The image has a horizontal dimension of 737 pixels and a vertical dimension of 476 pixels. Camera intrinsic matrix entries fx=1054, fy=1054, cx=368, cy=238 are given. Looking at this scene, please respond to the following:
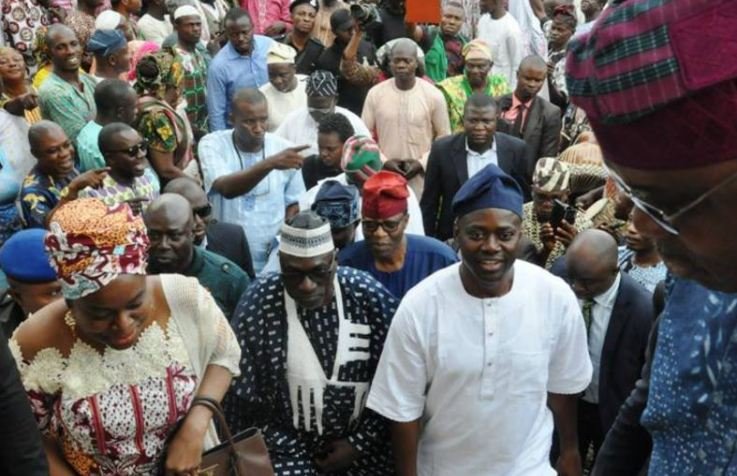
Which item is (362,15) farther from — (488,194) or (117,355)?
(117,355)

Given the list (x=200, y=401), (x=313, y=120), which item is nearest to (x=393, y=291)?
(x=200, y=401)

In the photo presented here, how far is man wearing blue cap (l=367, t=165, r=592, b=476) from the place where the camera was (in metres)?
3.70

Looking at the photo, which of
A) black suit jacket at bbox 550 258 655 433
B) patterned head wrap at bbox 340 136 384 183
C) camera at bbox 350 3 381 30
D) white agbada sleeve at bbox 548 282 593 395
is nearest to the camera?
white agbada sleeve at bbox 548 282 593 395

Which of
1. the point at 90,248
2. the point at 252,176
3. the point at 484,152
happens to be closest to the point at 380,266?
the point at 252,176

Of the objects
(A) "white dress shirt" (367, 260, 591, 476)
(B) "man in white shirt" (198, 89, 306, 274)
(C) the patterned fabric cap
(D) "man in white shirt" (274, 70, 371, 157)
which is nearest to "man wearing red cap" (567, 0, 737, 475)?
(C) the patterned fabric cap

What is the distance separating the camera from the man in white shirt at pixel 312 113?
741 centimetres

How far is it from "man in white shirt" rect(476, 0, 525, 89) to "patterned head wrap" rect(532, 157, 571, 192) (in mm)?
4976

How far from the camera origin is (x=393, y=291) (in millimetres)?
4773

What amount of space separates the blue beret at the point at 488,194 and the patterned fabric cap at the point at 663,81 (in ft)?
8.79

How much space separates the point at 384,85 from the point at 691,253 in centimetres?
724

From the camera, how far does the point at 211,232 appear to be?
5477 mm

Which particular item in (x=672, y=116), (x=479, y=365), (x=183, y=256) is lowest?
(x=183, y=256)

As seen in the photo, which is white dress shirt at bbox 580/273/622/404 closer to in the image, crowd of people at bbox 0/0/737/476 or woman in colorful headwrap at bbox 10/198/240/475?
crowd of people at bbox 0/0/737/476

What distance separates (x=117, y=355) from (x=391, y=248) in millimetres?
1971
